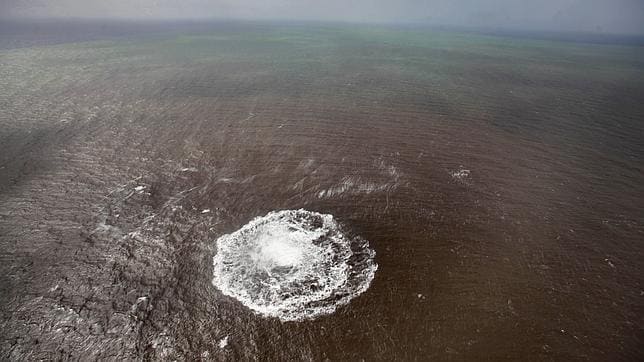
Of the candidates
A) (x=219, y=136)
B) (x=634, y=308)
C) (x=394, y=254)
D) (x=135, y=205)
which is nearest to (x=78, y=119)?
(x=219, y=136)

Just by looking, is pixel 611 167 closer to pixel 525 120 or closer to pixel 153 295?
pixel 525 120

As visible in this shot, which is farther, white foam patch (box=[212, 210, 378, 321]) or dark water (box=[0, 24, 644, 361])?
white foam patch (box=[212, 210, 378, 321])

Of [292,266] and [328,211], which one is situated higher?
[328,211]

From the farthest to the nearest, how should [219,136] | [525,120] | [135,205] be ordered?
1. [525,120]
2. [219,136]
3. [135,205]

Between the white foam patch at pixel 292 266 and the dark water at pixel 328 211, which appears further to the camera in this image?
the white foam patch at pixel 292 266
